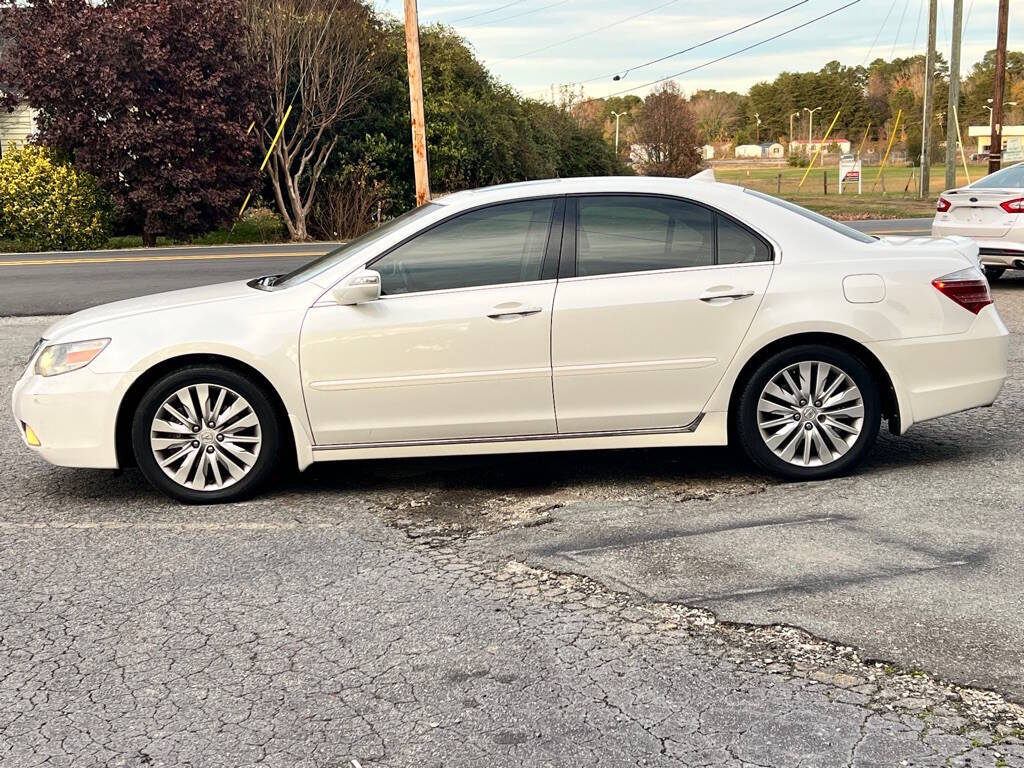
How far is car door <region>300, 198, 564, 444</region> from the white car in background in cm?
818

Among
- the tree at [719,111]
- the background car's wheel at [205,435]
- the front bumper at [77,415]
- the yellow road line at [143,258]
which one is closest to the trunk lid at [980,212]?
the background car's wheel at [205,435]

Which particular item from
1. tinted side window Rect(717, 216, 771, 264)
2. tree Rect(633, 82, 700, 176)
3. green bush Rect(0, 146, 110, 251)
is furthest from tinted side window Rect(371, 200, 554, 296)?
tree Rect(633, 82, 700, 176)

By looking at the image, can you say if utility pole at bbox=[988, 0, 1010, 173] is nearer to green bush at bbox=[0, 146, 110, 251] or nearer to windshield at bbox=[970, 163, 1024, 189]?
windshield at bbox=[970, 163, 1024, 189]

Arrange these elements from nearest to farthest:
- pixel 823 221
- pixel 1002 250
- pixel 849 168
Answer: pixel 823 221, pixel 1002 250, pixel 849 168

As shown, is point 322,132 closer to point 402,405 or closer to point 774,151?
point 402,405

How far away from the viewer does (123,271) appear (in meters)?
18.0

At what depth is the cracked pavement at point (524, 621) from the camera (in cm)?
319

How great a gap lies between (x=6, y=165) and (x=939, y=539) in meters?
24.0

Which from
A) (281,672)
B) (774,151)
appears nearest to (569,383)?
(281,672)

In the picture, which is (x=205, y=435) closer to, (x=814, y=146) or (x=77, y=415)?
(x=77, y=415)

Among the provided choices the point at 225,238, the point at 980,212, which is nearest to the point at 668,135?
the point at 225,238

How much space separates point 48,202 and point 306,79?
6489mm

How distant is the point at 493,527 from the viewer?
5102 mm

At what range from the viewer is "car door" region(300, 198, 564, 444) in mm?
5398
